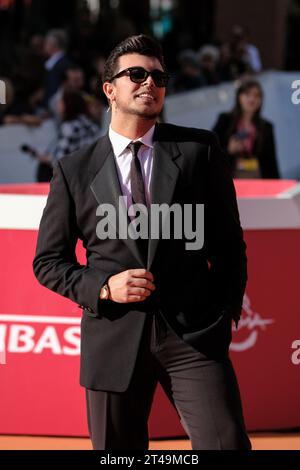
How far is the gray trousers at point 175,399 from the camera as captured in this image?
393cm

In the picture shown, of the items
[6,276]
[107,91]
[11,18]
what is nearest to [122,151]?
[107,91]

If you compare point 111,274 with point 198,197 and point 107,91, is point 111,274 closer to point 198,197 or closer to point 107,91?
point 198,197

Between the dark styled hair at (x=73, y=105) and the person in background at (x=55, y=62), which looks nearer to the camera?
the dark styled hair at (x=73, y=105)

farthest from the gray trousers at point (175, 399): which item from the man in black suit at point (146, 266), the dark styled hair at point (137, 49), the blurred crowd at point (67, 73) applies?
the blurred crowd at point (67, 73)

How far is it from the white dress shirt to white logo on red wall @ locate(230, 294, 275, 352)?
2.11 meters

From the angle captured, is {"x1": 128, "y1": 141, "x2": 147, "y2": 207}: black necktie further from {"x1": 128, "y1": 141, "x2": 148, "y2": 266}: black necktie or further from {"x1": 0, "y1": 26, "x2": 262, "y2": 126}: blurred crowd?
{"x1": 0, "y1": 26, "x2": 262, "y2": 126}: blurred crowd

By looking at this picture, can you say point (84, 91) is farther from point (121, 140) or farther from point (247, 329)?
point (121, 140)

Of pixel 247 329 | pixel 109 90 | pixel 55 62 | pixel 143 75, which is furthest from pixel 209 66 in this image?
Answer: pixel 143 75

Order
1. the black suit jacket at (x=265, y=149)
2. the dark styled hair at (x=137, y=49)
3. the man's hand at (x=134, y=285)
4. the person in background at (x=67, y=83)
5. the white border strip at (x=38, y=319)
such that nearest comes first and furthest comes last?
1. the man's hand at (x=134, y=285)
2. the dark styled hair at (x=137, y=49)
3. the white border strip at (x=38, y=319)
4. the black suit jacket at (x=265, y=149)
5. the person in background at (x=67, y=83)

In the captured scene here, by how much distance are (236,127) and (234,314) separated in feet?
20.6

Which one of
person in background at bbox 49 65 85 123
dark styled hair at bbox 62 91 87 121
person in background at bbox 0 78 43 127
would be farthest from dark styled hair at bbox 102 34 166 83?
person in background at bbox 0 78 43 127

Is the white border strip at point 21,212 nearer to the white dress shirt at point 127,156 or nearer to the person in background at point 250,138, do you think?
the white dress shirt at point 127,156

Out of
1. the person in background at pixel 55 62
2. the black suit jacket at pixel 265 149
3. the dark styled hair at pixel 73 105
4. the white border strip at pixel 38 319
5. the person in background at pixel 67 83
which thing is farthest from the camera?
the person in background at pixel 55 62

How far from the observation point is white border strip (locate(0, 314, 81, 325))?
603cm
